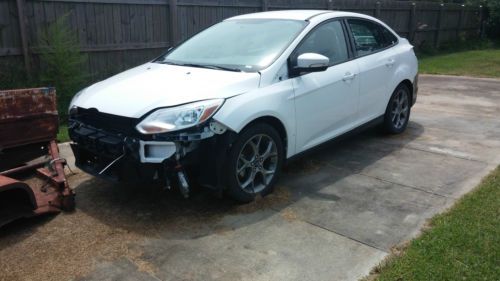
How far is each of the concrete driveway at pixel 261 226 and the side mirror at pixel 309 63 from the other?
1155 millimetres

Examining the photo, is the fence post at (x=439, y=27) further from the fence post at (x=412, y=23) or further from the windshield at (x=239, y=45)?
the windshield at (x=239, y=45)

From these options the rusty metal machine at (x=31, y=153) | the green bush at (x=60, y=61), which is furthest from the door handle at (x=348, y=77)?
the green bush at (x=60, y=61)

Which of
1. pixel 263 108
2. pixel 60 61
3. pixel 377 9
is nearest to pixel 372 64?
pixel 263 108

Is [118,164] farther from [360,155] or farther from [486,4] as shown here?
[486,4]

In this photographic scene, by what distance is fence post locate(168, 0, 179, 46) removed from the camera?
9.44 meters

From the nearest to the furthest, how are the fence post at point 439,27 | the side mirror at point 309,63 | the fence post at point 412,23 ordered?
the side mirror at point 309,63, the fence post at point 412,23, the fence post at point 439,27

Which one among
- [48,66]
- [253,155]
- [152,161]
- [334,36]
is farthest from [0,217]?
[48,66]

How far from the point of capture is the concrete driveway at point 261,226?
11.2ft

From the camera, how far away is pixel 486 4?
2239cm

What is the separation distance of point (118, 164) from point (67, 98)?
411cm

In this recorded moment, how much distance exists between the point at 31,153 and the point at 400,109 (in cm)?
467

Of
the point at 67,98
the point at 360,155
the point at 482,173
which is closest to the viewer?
the point at 482,173

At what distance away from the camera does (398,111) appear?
6652 mm

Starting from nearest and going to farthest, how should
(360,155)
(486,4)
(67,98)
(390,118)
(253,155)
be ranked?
(253,155) → (360,155) → (390,118) → (67,98) → (486,4)
